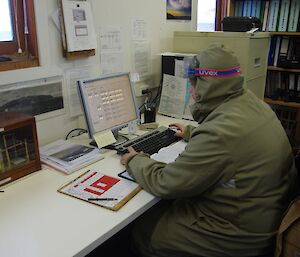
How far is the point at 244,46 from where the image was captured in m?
2.21

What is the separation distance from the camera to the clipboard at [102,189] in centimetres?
124

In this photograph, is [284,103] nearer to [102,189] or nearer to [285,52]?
[285,52]

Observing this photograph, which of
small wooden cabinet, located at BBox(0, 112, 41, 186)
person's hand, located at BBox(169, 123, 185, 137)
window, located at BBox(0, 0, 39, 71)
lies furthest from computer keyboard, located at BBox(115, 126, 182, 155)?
window, located at BBox(0, 0, 39, 71)

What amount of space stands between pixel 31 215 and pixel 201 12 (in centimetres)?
263

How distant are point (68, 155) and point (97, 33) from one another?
2.48 ft

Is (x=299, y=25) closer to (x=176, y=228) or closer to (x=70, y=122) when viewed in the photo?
(x=70, y=122)

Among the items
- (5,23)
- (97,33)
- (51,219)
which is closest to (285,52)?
(97,33)

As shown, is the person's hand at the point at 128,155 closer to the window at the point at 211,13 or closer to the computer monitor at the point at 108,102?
the computer monitor at the point at 108,102

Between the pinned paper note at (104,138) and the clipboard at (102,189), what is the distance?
259mm

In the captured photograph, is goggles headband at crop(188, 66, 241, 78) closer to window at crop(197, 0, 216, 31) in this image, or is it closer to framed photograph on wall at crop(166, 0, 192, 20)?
framed photograph on wall at crop(166, 0, 192, 20)

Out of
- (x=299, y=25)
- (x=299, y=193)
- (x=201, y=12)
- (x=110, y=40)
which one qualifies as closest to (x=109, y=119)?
(x=110, y=40)

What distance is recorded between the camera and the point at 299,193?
4.21ft

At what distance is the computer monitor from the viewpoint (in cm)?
165

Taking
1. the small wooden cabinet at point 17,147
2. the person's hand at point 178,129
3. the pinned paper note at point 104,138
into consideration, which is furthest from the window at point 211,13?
the small wooden cabinet at point 17,147
